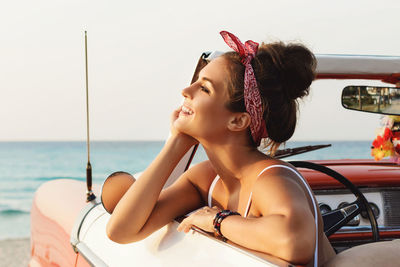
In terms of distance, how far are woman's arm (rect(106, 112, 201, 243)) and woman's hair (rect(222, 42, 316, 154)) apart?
297 mm

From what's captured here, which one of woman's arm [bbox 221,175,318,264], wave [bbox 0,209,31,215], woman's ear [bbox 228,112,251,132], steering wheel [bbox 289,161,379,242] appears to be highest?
woman's ear [bbox 228,112,251,132]

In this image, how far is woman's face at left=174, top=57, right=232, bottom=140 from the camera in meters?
1.77

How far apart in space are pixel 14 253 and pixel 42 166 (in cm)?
2658

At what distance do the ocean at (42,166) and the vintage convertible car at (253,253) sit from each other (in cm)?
920

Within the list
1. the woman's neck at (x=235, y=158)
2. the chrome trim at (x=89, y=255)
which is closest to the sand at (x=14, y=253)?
the chrome trim at (x=89, y=255)

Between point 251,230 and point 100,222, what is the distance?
1.06 meters

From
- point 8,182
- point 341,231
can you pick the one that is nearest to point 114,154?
point 8,182

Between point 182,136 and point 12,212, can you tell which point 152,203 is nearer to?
point 182,136

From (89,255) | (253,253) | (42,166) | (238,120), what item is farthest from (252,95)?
(42,166)

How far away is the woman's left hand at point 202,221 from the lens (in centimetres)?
159

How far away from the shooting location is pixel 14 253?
809cm

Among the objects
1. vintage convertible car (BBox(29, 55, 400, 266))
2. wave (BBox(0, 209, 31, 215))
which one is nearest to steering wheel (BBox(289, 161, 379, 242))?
vintage convertible car (BBox(29, 55, 400, 266))

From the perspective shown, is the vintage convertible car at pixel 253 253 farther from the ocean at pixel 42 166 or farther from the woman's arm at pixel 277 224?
the ocean at pixel 42 166

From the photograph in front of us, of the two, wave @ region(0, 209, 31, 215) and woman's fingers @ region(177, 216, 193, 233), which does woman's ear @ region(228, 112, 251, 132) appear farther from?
wave @ region(0, 209, 31, 215)
